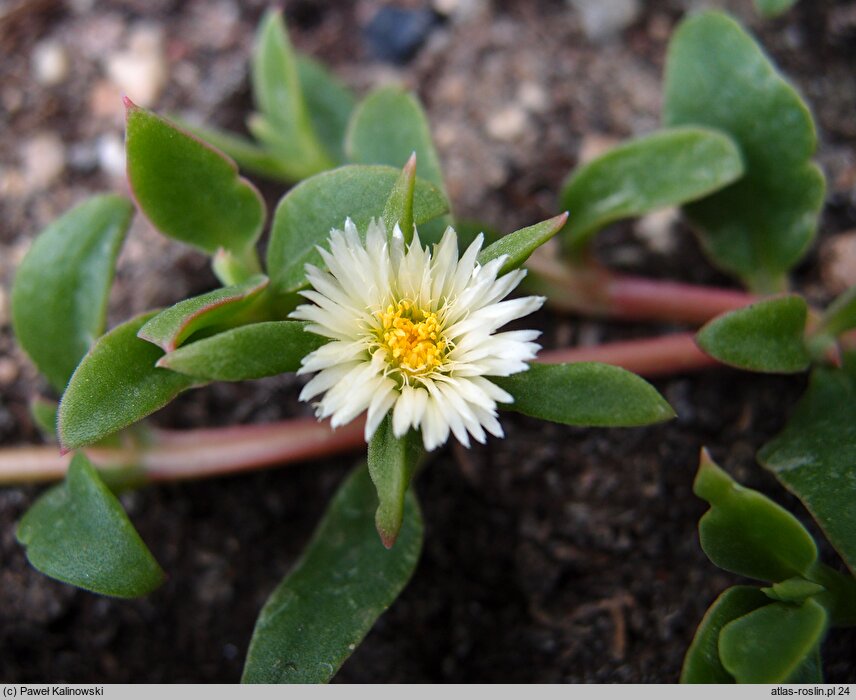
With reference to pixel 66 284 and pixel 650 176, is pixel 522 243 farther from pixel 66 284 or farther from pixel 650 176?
pixel 66 284

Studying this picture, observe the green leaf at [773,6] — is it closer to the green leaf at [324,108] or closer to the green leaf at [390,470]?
the green leaf at [324,108]

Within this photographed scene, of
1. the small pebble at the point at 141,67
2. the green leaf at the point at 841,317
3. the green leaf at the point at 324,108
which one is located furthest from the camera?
the small pebble at the point at 141,67

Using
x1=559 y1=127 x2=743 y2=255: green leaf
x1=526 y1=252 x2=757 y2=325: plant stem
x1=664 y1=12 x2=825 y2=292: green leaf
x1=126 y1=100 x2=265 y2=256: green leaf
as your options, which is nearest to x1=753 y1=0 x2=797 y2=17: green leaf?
x1=664 y1=12 x2=825 y2=292: green leaf

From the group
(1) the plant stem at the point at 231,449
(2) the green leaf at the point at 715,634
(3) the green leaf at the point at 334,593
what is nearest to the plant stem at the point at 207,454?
(1) the plant stem at the point at 231,449

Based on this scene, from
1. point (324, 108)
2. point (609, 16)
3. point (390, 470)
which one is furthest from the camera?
point (609, 16)

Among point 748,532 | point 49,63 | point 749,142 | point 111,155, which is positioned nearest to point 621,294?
point 749,142
